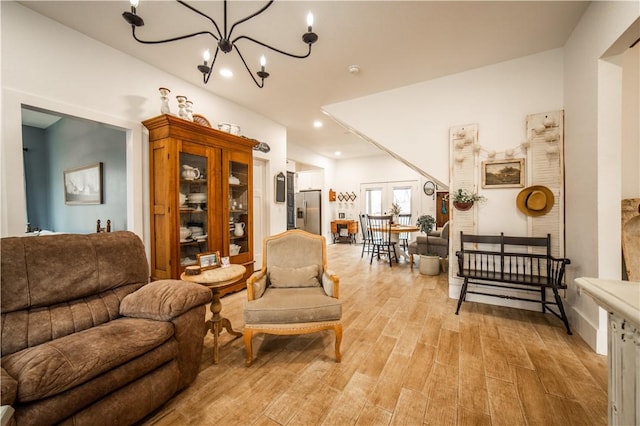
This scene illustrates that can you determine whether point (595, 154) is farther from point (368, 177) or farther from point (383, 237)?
point (368, 177)

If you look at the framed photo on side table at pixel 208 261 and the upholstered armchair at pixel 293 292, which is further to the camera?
the framed photo on side table at pixel 208 261

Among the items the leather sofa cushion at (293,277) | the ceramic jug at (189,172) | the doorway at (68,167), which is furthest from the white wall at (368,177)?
the doorway at (68,167)

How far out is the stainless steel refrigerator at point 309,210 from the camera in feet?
25.0

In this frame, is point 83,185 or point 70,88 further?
point 83,185

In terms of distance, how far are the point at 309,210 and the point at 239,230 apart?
4.25 metres

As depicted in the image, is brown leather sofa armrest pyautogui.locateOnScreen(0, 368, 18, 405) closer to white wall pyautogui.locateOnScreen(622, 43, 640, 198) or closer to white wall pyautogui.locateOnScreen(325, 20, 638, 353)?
white wall pyautogui.locateOnScreen(325, 20, 638, 353)

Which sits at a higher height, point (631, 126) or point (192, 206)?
point (631, 126)

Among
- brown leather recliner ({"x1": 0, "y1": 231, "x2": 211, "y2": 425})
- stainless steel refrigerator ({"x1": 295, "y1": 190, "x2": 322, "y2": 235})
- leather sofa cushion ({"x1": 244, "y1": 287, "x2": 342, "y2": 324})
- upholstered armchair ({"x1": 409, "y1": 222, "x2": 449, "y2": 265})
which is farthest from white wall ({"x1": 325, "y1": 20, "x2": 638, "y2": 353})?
stainless steel refrigerator ({"x1": 295, "y1": 190, "x2": 322, "y2": 235})

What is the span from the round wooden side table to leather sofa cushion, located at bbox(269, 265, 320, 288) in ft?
1.05

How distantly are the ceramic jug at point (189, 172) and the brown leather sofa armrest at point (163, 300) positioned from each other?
1.56 metres

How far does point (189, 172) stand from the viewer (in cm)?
292

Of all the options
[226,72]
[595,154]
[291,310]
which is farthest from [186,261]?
[595,154]

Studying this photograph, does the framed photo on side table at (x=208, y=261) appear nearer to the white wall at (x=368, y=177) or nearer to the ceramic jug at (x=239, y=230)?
the ceramic jug at (x=239, y=230)

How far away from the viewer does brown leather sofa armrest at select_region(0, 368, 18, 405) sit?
0.91m
